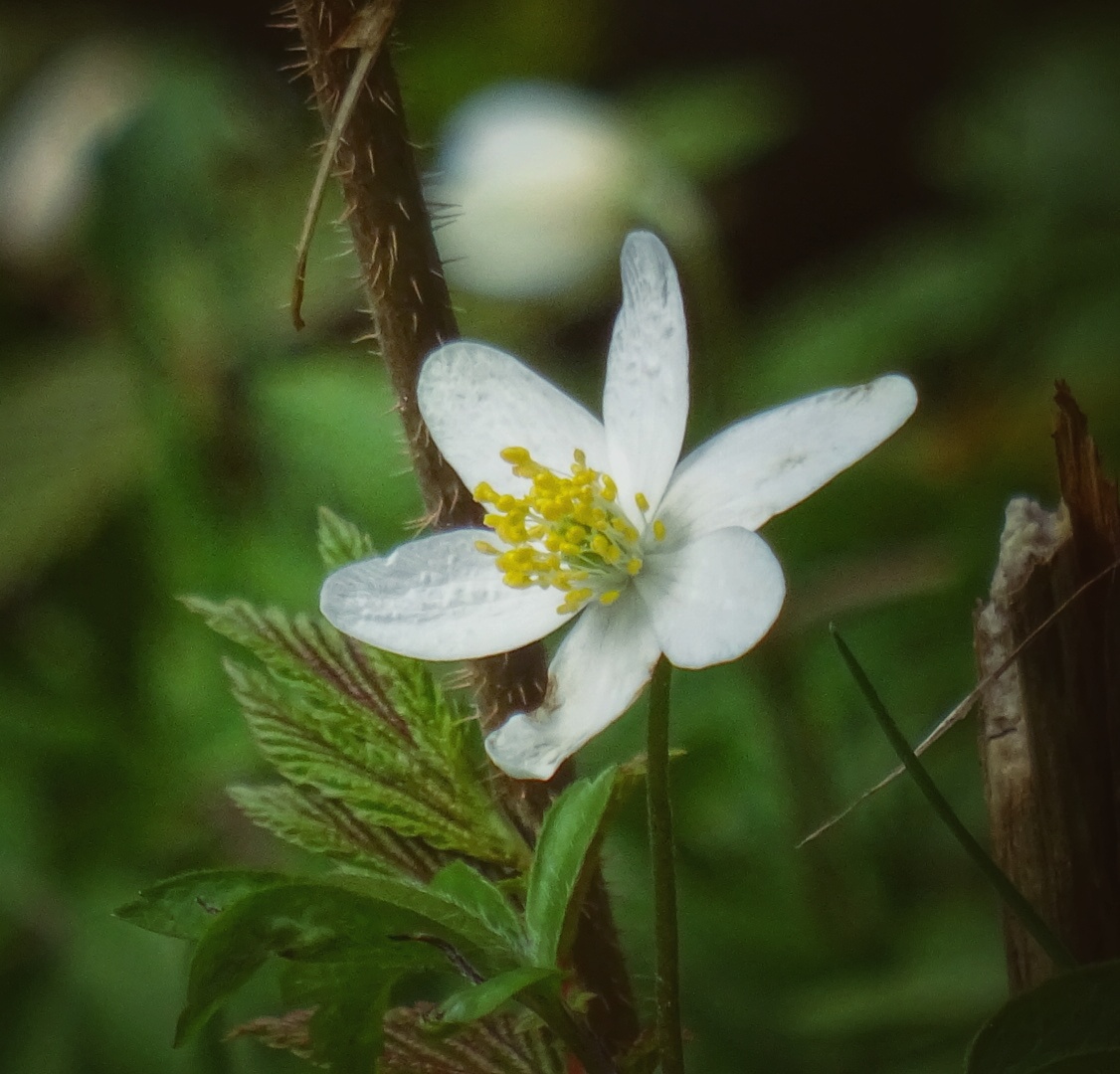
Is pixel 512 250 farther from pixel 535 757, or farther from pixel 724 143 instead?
pixel 535 757

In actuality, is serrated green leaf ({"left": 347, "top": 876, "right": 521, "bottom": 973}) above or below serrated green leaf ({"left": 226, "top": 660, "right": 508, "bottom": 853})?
below

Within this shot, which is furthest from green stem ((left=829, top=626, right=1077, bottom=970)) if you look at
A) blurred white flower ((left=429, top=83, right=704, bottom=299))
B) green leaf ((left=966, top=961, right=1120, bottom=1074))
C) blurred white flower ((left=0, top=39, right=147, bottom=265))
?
blurred white flower ((left=0, top=39, right=147, bottom=265))

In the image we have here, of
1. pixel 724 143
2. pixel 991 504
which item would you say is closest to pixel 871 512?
pixel 991 504

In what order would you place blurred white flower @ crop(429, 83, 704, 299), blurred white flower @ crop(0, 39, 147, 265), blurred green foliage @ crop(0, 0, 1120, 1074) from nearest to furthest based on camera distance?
blurred green foliage @ crop(0, 0, 1120, 1074) < blurred white flower @ crop(429, 83, 704, 299) < blurred white flower @ crop(0, 39, 147, 265)

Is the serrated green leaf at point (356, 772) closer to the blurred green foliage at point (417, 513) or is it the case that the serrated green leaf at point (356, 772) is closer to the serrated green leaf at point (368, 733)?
the serrated green leaf at point (368, 733)

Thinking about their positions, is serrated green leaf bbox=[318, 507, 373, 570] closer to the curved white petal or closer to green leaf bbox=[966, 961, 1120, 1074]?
the curved white petal

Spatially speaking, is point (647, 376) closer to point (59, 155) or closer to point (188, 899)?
point (188, 899)

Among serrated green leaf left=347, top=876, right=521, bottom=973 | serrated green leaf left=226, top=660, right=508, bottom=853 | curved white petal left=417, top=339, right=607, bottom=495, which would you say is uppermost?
curved white petal left=417, top=339, right=607, bottom=495
